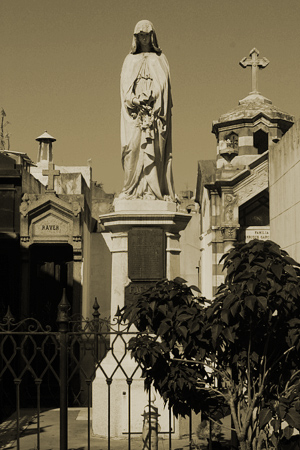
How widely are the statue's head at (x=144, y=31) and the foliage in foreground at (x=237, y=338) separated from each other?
233 inches

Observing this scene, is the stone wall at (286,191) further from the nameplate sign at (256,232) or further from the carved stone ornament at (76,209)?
the nameplate sign at (256,232)

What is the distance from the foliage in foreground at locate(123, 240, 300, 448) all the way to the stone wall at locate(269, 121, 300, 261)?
8.98 ft

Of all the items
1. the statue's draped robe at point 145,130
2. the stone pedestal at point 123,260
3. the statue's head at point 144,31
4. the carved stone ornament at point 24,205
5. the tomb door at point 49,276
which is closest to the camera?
the stone pedestal at point 123,260

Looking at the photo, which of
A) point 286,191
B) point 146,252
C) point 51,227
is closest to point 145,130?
point 146,252

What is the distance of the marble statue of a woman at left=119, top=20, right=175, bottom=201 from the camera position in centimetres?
1120

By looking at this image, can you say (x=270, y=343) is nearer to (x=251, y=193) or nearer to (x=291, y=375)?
(x=291, y=375)

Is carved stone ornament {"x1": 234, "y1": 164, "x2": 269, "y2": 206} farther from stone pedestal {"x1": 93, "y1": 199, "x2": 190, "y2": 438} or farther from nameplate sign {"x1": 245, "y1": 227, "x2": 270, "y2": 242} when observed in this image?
stone pedestal {"x1": 93, "y1": 199, "x2": 190, "y2": 438}

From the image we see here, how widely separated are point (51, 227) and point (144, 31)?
5.56 metres

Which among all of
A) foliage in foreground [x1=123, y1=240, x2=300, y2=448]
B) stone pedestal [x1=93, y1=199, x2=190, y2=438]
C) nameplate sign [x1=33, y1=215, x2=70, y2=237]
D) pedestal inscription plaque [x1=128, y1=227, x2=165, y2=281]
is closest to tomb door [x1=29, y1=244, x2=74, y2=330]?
nameplate sign [x1=33, y1=215, x2=70, y2=237]

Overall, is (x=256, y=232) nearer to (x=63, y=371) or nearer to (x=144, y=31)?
(x=144, y=31)

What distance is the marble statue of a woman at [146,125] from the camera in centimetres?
1120

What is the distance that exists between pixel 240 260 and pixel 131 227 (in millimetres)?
5174

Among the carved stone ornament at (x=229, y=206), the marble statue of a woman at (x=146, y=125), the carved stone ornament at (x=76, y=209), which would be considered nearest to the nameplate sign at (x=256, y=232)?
the carved stone ornament at (x=229, y=206)

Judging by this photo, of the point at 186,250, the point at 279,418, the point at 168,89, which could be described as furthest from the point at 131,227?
the point at 186,250
